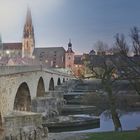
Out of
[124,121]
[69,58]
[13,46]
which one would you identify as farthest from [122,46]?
[13,46]

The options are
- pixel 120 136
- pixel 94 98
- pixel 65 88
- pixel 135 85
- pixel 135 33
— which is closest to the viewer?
pixel 120 136

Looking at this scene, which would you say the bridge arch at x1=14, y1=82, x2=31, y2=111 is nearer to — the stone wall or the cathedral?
the stone wall

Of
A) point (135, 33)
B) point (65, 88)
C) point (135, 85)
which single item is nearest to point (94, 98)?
point (65, 88)

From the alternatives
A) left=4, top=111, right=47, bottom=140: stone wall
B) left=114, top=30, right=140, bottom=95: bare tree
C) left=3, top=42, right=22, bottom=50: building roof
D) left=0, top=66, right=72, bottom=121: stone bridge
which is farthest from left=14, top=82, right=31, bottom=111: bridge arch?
left=3, top=42, right=22, bottom=50: building roof

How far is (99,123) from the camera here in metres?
38.5

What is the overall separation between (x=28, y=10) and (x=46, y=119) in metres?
118

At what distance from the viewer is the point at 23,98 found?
1400 inches

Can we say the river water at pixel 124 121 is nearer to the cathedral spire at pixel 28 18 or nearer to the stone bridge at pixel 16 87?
the stone bridge at pixel 16 87

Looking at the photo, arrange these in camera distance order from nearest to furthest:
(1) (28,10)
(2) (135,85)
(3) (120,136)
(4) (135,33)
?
(3) (120,136)
(4) (135,33)
(2) (135,85)
(1) (28,10)

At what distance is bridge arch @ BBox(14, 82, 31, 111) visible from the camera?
33.8m

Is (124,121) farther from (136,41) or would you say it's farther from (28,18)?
(28,18)

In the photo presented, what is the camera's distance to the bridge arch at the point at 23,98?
111ft

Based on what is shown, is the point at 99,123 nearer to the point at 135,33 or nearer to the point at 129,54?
the point at 129,54

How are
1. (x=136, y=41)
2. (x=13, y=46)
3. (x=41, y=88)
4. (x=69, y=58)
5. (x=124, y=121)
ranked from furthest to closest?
(x=13, y=46), (x=69, y=58), (x=41, y=88), (x=124, y=121), (x=136, y=41)
